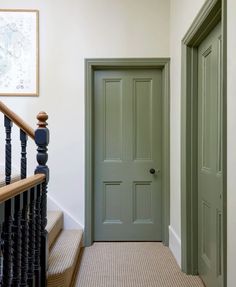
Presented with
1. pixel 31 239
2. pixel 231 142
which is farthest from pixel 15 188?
pixel 231 142

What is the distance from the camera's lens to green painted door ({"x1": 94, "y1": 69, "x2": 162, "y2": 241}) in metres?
3.75

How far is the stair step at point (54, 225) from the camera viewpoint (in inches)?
114

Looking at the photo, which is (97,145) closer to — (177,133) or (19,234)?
(177,133)

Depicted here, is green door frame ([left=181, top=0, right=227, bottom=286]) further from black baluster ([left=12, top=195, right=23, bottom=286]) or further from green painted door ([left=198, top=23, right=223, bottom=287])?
black baluster ([left=12, top=195, right=23, bottom=286])

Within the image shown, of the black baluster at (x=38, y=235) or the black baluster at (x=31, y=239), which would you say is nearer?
the black baluster at (x=31, y=239)

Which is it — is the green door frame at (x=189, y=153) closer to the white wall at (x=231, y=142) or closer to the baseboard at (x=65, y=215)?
the white wall at (x=231, y=142)

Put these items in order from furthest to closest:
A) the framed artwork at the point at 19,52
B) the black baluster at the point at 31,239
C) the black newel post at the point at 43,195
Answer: the framed artwork at the point at 19,52, the black newel post at the point at 43,195, the black baluster at the point at 31,239

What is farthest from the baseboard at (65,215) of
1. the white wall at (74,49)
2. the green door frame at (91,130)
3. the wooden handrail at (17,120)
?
the wooden handrail at (17,120)

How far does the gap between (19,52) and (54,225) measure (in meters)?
1.93

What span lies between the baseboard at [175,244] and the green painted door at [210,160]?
0.97ft

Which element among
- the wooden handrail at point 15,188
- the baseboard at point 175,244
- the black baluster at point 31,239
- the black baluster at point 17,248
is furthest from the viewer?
the baseboard at point 175,244

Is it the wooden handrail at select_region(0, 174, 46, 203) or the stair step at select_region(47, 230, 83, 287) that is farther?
the stair step at select_region(47, 230, 83, 287)

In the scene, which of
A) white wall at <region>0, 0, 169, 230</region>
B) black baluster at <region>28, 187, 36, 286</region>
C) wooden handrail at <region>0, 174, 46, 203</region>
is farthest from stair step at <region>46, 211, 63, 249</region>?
wooden handrail at <region>0, 174, 46, 203</region>

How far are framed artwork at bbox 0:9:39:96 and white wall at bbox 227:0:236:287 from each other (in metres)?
2.36
